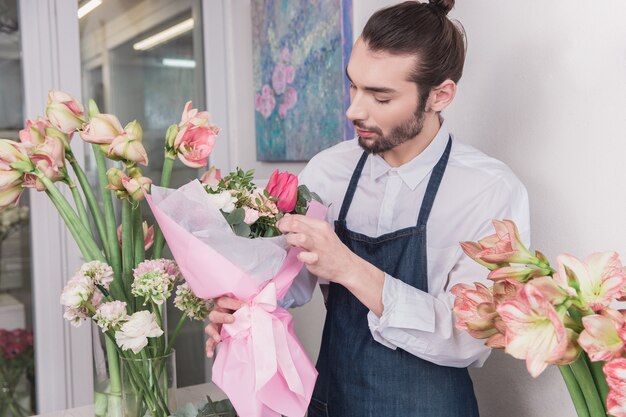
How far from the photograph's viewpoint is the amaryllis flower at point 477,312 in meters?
0.79

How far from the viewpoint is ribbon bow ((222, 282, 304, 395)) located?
1060mm

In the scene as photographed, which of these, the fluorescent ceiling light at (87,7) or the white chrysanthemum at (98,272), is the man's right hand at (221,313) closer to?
the white chrysanthemum at (98,272)

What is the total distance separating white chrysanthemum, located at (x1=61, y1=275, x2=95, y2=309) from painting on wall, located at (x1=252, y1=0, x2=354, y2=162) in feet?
3.13

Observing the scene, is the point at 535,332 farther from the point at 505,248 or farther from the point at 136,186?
the point at 136,186

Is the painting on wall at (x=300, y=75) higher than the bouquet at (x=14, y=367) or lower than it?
higher

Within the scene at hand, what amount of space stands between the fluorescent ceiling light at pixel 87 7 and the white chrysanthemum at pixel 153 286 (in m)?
1.67

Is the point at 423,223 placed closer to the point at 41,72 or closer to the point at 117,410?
the point at 117,410

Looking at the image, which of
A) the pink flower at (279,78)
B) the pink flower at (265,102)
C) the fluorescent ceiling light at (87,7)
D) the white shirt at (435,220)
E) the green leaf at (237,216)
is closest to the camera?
the green leaf at (237,216)

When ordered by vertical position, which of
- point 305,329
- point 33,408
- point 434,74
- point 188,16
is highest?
point 188,16

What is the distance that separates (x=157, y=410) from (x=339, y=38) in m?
1.19

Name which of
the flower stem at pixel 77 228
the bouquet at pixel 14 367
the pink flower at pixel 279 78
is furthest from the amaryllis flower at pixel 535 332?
the bouquet at pixel 14 367

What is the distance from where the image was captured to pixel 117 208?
262 cm

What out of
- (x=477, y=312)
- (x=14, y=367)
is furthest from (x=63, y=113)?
(x=14, y=367)

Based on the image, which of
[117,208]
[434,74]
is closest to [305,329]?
[117,208]
